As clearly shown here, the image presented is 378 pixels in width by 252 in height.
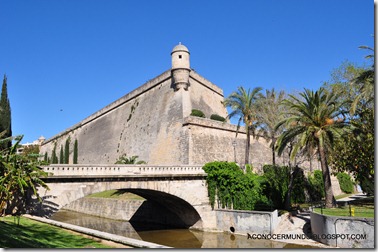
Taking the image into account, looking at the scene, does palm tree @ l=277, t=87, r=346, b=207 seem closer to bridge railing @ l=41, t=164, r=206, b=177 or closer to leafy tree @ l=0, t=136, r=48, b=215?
bridge railing @ l=41, t=164, r=206, b=177

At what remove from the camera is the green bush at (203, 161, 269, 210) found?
25250 mm

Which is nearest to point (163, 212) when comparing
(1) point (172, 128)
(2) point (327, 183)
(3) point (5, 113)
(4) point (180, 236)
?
(4) point (180, 236)

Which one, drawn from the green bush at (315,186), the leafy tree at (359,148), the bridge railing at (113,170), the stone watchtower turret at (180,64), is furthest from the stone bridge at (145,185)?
the green bush at (315,186)

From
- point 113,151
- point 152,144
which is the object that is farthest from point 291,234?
point 113,151

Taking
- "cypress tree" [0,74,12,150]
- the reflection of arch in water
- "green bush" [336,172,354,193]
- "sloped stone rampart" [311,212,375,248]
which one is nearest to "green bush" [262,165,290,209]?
the reflection of arch in water

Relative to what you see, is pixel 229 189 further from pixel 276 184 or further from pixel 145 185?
pixel 145 185

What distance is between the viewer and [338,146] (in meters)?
24.0

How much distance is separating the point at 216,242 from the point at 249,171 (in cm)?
938

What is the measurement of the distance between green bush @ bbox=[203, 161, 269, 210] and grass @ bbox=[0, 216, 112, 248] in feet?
46.0

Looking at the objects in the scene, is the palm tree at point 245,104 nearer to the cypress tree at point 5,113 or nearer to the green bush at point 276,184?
the green bush at point 276,184

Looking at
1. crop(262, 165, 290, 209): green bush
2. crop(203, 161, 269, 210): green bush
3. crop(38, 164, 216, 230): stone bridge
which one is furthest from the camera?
crop(262, 165, 290, 209): green bush

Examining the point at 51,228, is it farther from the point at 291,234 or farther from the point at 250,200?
the point at 250,200

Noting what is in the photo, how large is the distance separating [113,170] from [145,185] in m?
2.57

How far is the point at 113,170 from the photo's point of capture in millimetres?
21141
